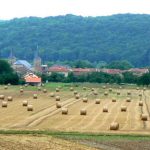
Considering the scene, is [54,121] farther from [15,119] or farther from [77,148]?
[77,148]

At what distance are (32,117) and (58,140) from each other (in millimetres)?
12903

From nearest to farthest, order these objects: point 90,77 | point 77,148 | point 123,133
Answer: point 77,148
point 123,133
point 90,77

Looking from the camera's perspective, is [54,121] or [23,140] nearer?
[23,140]

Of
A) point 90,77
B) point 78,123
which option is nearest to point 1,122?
point 78,123

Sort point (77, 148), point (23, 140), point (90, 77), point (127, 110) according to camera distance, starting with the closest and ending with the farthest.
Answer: point (77, 148) < point (23, 140) < point (127, 110) < point (90, 77)

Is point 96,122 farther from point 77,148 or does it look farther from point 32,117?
point 77,148

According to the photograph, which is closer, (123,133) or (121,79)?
(123,133)

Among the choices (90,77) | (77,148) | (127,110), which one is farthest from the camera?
(90,77)

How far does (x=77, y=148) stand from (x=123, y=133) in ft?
24.2

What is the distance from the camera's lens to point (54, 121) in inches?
1571

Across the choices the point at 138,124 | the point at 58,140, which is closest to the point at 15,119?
the point at 138,124

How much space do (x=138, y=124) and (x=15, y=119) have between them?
7882mm

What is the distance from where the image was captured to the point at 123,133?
112 feet

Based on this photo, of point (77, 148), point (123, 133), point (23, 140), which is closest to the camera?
point (77, 148)
